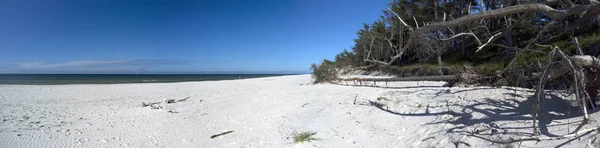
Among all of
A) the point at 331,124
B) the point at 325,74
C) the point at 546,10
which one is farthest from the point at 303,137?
the point at 325,74

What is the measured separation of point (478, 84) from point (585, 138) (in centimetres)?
493

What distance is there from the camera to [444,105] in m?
4.74

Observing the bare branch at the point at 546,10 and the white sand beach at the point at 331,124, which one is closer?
the bare branch at the point at 546,10

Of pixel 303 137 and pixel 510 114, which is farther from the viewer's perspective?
pixel 303 137

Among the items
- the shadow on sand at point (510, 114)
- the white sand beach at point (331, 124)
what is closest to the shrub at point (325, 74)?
the white sand beach at point (331, 124)

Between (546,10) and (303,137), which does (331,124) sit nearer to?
(303,137)

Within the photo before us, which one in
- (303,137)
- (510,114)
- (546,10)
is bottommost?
(303,137)

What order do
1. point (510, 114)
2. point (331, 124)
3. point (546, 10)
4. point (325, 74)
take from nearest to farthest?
point (546, 10), point (510, 114), point (331, 124), point (325, 74)

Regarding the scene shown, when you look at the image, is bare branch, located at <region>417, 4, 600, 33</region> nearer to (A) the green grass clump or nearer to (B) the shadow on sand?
(B) the shadow on sand

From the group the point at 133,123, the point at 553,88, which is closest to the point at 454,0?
the point at 553,88

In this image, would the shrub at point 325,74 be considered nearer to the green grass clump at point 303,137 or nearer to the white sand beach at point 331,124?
the white sand beach at point 331,124

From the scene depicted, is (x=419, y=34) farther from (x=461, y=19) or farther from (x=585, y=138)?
(x=585, y=138)

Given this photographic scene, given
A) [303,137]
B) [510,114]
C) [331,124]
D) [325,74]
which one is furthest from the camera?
[325,74]

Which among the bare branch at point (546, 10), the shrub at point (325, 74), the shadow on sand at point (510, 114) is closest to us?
the bare branch at point (546, 10)
